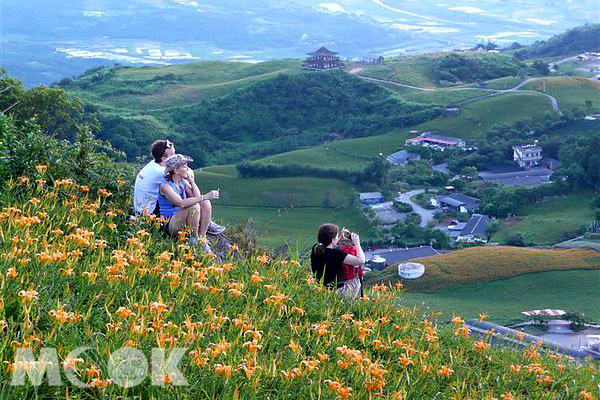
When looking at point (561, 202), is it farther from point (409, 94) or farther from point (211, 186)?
point (409, 94)

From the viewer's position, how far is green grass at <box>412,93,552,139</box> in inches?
2726

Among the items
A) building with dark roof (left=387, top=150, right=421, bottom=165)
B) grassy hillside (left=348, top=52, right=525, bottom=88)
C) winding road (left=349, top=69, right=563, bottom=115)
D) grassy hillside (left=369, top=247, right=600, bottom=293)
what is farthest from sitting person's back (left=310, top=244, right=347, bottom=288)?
grassy hillside (left=348, top=52, right=525, bottom=88)

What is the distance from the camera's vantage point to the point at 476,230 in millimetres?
44000

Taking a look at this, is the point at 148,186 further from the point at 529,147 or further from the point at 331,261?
the point at 529,147

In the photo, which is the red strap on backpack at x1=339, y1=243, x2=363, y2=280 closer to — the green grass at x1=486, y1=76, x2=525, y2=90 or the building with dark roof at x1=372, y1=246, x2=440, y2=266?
the building with dark roof at x1=372, y1=246, x2=440, y2=266

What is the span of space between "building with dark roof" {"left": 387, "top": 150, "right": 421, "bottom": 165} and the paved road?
6.35 metres

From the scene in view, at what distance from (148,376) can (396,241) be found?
39.0 metres

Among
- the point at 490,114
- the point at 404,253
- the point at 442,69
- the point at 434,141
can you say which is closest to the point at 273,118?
the point at 434,141

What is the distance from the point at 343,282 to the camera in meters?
6.56

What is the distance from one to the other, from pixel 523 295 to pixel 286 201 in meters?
24.3

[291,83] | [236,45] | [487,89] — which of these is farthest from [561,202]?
[236,45]

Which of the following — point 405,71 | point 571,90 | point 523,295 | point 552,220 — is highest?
point 405,71

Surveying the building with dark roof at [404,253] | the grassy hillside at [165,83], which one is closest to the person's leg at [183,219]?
the building with dark roof at [404,253]

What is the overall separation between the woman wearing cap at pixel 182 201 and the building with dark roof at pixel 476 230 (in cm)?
3509
